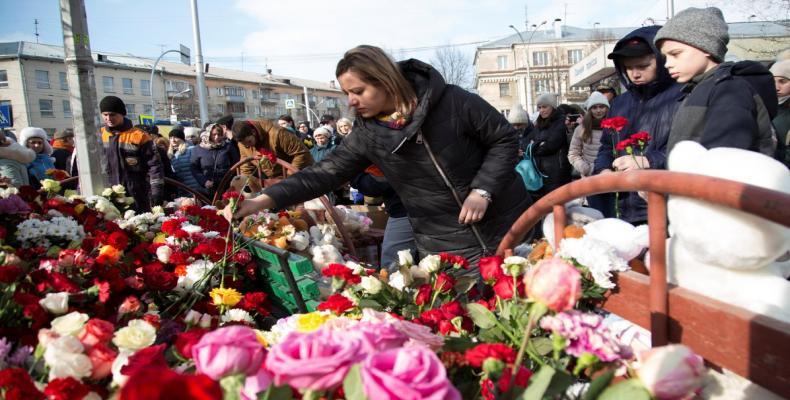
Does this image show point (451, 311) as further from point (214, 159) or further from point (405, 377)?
point (214, 159)

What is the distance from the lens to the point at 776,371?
719mm

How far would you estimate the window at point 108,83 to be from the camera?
51.2 m

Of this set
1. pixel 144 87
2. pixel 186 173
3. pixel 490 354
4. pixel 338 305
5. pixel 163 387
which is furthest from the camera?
pixel 144 87

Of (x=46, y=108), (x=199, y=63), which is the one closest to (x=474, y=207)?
(x=199, y=63)

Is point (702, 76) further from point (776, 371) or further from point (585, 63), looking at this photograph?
point (585, 63)

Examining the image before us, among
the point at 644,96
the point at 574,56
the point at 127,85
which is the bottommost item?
the point at 644,96

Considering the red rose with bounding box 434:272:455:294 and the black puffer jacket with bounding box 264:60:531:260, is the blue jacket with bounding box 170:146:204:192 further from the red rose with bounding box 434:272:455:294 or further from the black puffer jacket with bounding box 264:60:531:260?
the red rose with bounding box 434:272:455:294

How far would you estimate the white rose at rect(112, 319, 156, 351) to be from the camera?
0.93 meters

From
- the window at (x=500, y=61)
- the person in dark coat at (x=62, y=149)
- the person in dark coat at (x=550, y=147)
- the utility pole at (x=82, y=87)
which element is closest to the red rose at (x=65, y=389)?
the utility pole at (x=82, y=87)

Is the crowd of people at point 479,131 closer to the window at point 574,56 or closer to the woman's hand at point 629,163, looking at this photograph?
the woman's hand at point 629,163

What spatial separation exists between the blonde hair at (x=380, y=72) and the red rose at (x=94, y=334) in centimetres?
133

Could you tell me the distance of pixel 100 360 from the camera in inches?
36.9

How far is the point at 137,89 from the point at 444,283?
60.6 meters

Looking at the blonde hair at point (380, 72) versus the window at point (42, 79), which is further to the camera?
the window at point (42, 79)
